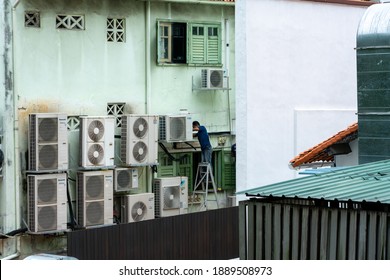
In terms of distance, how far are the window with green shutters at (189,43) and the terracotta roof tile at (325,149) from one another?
5844mm

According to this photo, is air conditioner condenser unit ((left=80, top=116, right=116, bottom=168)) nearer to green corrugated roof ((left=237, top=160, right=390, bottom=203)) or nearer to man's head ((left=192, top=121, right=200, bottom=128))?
man's head ((left=192, top=121, right=200, bottom=128))

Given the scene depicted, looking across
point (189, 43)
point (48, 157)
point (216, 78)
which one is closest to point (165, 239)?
point (48, 157)

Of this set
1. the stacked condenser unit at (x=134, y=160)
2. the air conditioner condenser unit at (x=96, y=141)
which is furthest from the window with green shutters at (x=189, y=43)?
the air conditioner condenser unit at (x=96, y=141)

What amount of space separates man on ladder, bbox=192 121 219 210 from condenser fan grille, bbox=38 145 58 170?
4.08 metres

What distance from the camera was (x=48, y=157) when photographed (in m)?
22.5

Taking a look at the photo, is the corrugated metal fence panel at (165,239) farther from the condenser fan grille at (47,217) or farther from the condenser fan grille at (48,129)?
the condenser fan grille at (48,129)

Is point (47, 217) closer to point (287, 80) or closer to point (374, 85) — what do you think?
point (287, 80)

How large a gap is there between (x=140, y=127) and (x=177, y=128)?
111cm

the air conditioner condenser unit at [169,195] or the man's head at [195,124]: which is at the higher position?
the man's head at [195,124]

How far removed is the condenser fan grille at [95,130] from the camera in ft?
75.9

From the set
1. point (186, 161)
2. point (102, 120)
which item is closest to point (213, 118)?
point (186, 161)

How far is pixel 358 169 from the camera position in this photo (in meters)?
14.4

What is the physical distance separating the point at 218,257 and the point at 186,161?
4.11 m

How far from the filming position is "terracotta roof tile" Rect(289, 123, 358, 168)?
1944 centimetres
